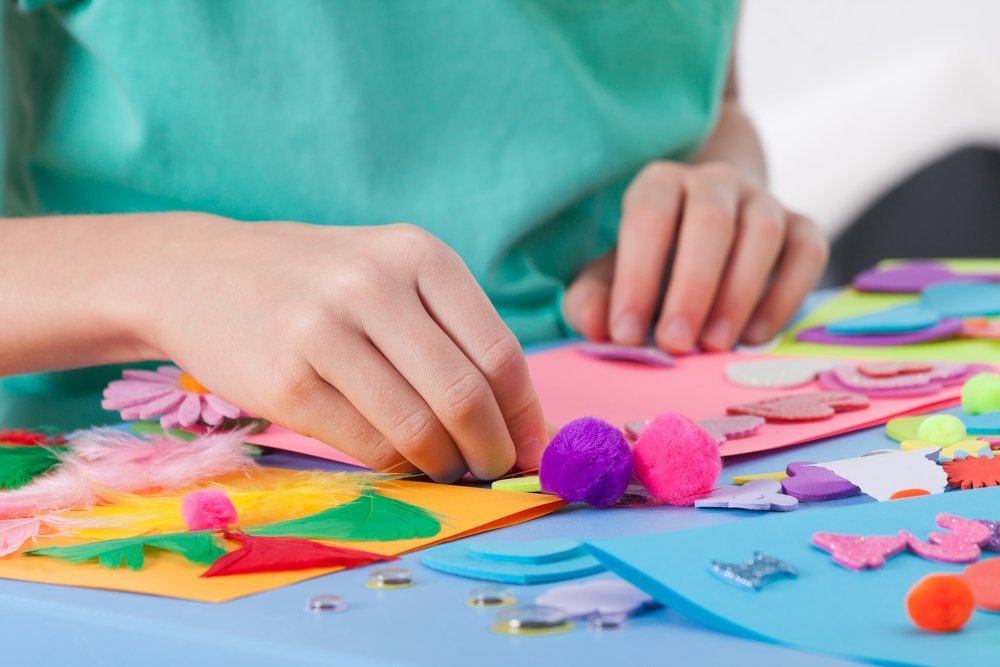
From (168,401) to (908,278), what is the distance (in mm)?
735

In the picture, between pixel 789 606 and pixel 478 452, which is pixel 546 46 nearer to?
pixel 478 452

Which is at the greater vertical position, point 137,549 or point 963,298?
point 963,298

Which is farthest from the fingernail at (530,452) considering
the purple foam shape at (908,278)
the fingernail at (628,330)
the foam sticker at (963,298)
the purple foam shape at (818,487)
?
the purple foam shape at (908,278)

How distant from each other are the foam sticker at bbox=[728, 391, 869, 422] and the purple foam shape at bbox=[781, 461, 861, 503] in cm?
12

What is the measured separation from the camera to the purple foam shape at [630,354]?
80 cm

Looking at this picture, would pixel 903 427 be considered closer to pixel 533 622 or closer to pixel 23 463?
pixel 533 622

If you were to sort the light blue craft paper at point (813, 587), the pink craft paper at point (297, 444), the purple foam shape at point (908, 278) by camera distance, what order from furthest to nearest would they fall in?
1. the purple foam shape at point (908, 278)
2. the pink craft paper at point (297, 444)
3. the light blue craft paper at point (813, 587)

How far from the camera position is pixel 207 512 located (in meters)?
0.46

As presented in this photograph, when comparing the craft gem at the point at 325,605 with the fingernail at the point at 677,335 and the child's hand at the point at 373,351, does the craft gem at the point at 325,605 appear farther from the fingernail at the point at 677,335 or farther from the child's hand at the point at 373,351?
the fingernail at the point at 677,335

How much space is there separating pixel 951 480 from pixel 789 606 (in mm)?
155

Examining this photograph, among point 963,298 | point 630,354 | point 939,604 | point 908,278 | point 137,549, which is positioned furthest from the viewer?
point 908,278

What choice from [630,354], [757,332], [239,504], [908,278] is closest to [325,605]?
[239,504]

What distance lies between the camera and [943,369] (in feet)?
2.25

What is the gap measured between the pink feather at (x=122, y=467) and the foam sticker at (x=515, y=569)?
0.17 meters
